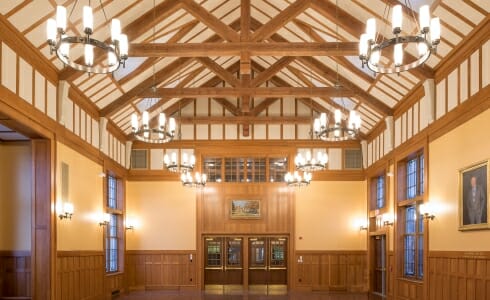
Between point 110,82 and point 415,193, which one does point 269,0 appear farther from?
point 415,193

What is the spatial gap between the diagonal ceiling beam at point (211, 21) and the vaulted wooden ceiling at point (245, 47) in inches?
0.8

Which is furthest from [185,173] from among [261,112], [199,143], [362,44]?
[362,44]

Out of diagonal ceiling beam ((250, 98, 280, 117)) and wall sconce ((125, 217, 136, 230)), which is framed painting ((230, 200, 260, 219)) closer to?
diagonal ceiling beam ((250, 98, 280, 117))

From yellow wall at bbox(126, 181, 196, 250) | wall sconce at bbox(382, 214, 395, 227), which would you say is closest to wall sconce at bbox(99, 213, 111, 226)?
yellow wall at bbox(126, 181, 196, 250)

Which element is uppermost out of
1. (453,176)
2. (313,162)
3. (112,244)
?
(313,162)

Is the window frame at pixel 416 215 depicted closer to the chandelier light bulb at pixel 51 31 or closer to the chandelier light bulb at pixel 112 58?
the chandelier light bulb at pixel 112 58

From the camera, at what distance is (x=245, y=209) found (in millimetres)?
22125

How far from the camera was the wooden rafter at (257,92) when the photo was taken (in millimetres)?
16703

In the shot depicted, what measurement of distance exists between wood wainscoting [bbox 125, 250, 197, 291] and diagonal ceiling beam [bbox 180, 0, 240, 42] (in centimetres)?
1086

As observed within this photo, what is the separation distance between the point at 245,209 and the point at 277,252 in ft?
6.63

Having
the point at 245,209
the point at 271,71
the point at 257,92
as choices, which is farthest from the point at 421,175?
the point at 245,209

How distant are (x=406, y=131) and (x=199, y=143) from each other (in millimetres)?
8533

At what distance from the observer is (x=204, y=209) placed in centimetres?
2211

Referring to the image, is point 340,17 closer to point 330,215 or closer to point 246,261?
point 330,215
